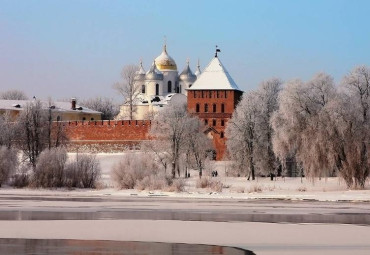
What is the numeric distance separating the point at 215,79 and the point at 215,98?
234 centimetres

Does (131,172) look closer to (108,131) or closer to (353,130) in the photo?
(353,130)

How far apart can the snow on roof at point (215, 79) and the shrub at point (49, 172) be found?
33.0 m

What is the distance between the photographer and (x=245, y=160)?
178 feet

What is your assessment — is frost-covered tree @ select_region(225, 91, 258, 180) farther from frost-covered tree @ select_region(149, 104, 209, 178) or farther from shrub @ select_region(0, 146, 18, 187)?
shrub @ select_region(0, 146, 18, 187)

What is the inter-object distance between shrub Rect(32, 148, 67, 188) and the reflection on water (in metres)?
25.3

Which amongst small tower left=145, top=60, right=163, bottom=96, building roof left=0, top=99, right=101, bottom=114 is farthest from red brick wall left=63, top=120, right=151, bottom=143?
small tower left=145, top=60, right=163, bottom=96

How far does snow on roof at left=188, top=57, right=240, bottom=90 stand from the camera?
7506 centimetres

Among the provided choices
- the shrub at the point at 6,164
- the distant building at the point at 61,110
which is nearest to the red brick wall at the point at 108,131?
the distant building at the point at 61,110

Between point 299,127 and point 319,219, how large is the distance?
18.7 meters

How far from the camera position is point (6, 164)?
4447 centimetres

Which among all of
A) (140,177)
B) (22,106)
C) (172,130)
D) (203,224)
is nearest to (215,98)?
(172,130)

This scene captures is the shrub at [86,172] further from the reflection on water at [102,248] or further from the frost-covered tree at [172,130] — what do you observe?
the reflection on water at [102,248]

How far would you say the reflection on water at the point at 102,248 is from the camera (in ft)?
52.5

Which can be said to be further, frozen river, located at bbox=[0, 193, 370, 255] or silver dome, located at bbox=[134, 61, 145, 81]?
silver dome, located at bbox=[134, 61, 145, 81]
